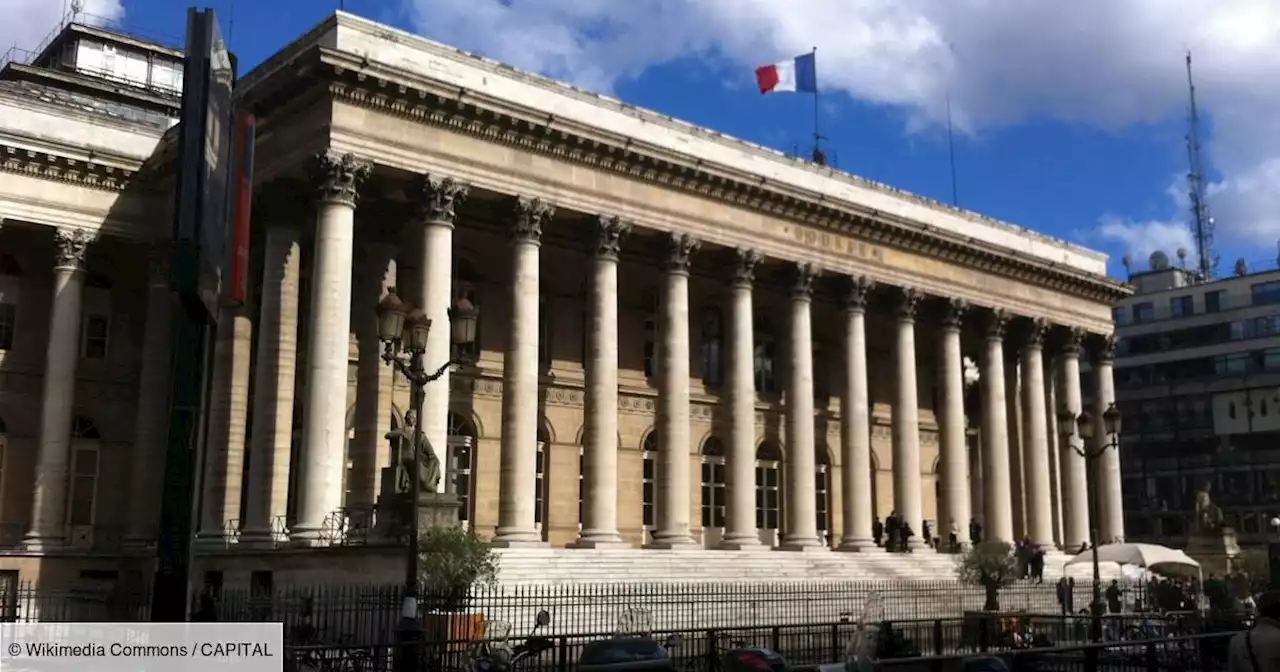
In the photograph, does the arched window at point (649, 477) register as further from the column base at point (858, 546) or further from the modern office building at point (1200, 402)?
the modern office building at point (1200, 402)

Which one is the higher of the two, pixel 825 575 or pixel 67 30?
pixel 67 30

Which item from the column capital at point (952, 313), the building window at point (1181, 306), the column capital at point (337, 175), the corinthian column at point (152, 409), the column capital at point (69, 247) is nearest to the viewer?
the column capital at point (337, 175)

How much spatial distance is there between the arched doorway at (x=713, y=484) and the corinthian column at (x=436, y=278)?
38.3ft

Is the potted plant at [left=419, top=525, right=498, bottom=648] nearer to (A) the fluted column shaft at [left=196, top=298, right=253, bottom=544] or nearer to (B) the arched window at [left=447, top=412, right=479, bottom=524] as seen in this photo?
(A) the fluted column shaft at [left=196, top=298, right=253, bottom=544]

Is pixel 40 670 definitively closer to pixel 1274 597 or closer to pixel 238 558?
pixel 238 558

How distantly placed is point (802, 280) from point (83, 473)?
62.2ft

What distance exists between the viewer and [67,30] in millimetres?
39312

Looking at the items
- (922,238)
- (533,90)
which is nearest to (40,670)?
(533,90)

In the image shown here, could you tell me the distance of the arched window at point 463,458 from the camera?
30.1 meters

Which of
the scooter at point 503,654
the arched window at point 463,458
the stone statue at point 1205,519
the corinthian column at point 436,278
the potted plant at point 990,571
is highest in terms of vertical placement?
the corinthian column at point 436,278

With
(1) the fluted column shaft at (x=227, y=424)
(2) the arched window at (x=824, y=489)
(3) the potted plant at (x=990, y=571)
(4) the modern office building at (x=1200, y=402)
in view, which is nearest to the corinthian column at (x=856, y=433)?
(3) the potted plant at (x=990, y=571)

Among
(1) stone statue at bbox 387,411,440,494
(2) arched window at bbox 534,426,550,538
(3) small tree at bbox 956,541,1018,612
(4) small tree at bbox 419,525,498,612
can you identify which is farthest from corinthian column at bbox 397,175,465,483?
(3) small tree at bbox 956,541,1018,612

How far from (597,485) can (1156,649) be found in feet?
49.8

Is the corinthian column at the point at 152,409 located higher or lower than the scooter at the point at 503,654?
higher
